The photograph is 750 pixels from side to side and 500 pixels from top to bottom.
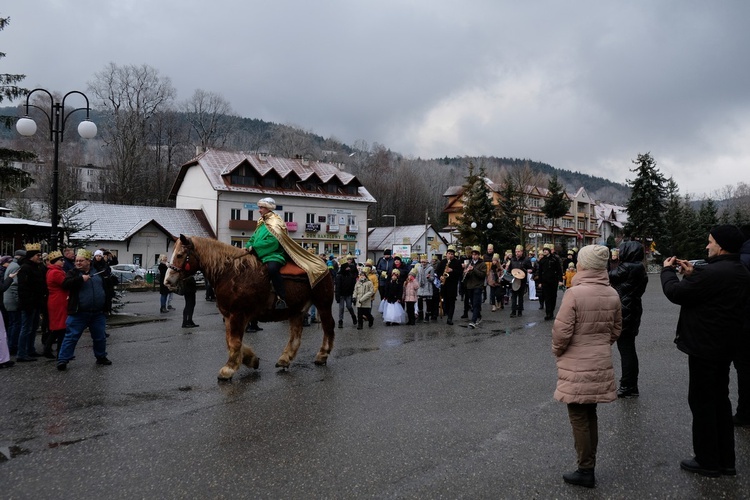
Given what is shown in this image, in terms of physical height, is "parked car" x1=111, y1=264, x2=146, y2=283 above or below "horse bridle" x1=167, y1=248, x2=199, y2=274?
below

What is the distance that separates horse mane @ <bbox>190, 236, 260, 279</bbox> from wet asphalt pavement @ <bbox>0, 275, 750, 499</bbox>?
1.60 m

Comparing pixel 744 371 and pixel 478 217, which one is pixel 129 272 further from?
pixel 744 371

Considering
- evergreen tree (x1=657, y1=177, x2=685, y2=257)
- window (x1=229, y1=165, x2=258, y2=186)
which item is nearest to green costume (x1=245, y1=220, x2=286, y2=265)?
window (x1=229, y1=165, x2=258, y2=186)

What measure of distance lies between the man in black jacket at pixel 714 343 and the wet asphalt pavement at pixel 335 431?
25 cm

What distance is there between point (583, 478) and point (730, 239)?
239cm

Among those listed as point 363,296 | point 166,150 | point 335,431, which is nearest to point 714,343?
point 335,431

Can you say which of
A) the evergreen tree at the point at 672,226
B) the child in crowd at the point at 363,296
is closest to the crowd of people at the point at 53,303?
the child in crowd at the point at 363,296

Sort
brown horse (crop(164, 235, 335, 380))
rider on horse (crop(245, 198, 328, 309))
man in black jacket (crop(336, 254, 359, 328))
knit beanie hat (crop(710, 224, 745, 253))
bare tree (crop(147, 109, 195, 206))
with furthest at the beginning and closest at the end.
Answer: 1. bare tree (crop(147, 109, 195, 206))
2. man in black jacket (crop(336, 254, 359, 328))
3. rider on horse (crop(245, 198, 328, 309))
4. brown horse (crop(164, 235, 335, 380))
5. knit beanie hat (crop(710, 224, 745, 253))

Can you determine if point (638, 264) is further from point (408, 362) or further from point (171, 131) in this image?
point (171, 131)

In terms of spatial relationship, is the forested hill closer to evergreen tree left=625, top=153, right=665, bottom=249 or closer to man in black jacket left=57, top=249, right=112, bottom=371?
evergreen tree left=625, top=153, right=665, bottom=249

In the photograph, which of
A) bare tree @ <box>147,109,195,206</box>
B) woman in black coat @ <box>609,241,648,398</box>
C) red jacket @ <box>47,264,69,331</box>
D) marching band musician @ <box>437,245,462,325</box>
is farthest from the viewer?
bare tree @ <box>147,109,195,206</box>

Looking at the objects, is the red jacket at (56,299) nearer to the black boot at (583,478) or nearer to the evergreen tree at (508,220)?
the black boot at (583,478)

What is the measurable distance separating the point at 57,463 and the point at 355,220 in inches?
2302

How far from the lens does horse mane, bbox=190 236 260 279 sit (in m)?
8.75
